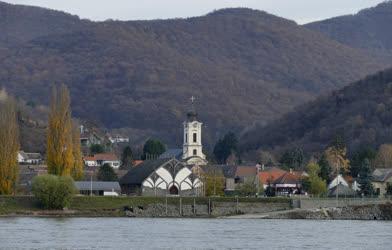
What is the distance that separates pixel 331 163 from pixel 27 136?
57.0 m

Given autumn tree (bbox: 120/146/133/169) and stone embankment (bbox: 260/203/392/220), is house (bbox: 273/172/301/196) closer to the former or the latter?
autumn tree (bbox: 120/146/133/169)

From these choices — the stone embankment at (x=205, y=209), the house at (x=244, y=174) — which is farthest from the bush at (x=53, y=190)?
the house at (x=244, y=174)

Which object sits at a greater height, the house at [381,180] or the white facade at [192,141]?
the white facade at [192,141]

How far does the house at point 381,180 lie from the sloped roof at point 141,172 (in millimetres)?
23418

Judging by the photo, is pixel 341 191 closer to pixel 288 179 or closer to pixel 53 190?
pixel 288 179

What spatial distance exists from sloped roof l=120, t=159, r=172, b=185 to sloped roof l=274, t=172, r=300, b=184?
17.0 m

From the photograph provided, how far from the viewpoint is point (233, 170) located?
461 feet

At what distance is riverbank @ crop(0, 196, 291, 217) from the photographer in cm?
9600

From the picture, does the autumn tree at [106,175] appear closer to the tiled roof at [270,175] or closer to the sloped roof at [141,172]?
the sloped roof at [141,172]

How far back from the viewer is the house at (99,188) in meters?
112

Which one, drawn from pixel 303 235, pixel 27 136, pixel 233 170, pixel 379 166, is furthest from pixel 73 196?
pixel 27 136

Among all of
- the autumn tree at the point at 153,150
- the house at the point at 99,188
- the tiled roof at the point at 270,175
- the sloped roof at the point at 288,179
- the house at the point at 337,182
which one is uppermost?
the autumn tree at the point at 153,150

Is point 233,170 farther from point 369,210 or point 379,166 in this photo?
point 369,210

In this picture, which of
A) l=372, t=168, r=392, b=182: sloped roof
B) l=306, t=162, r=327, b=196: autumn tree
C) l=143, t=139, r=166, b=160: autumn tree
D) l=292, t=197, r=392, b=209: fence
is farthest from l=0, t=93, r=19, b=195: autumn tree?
l=143, t=139, r=166, b=160: autumn tree
